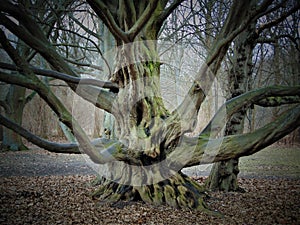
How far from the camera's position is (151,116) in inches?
156

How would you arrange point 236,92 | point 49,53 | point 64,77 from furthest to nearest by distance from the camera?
point 236,92
point 49,53
point 64,77

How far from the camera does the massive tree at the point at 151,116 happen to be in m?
3.44

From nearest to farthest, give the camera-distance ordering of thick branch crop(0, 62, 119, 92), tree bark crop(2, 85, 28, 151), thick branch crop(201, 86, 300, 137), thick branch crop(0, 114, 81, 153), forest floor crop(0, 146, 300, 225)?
thick branch crop(0, 114, 81, 153) < forest floor crop(0, 146, 300, 225) < thick branch crop(0, 62, 119, 92) < thick branch crop(201, 86, 300, 137) < tree bark crop(2, 85, 28, 151)

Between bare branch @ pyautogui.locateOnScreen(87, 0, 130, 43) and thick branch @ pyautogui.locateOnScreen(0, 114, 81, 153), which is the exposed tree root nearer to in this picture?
thick branch @ pyautogui.locateOnScreen(0, 114, 81, 153)

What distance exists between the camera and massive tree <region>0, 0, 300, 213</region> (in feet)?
11.3

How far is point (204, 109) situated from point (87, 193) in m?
11.1

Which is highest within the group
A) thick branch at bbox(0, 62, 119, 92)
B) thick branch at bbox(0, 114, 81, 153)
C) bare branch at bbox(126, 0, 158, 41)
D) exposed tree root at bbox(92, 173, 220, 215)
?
bare branch at bbox(126, 0, 158, 41)

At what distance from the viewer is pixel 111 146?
3.71 m

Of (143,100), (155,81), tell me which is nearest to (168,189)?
(143,100)

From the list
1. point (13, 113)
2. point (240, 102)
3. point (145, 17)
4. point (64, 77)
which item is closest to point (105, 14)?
point (145, 17)

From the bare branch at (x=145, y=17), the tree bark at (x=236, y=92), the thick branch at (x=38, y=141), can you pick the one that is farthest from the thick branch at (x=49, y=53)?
the tree bark at (x=236, y=92)

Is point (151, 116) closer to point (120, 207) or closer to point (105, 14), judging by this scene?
point (120, 207)

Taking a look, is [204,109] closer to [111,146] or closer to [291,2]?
[291,2]

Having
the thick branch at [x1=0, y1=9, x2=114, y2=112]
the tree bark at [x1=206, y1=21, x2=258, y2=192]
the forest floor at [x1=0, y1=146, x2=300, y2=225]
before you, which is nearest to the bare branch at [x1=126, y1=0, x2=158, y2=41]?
the thick branch at [x1=0, y1=9, x2=114, y2=112]
